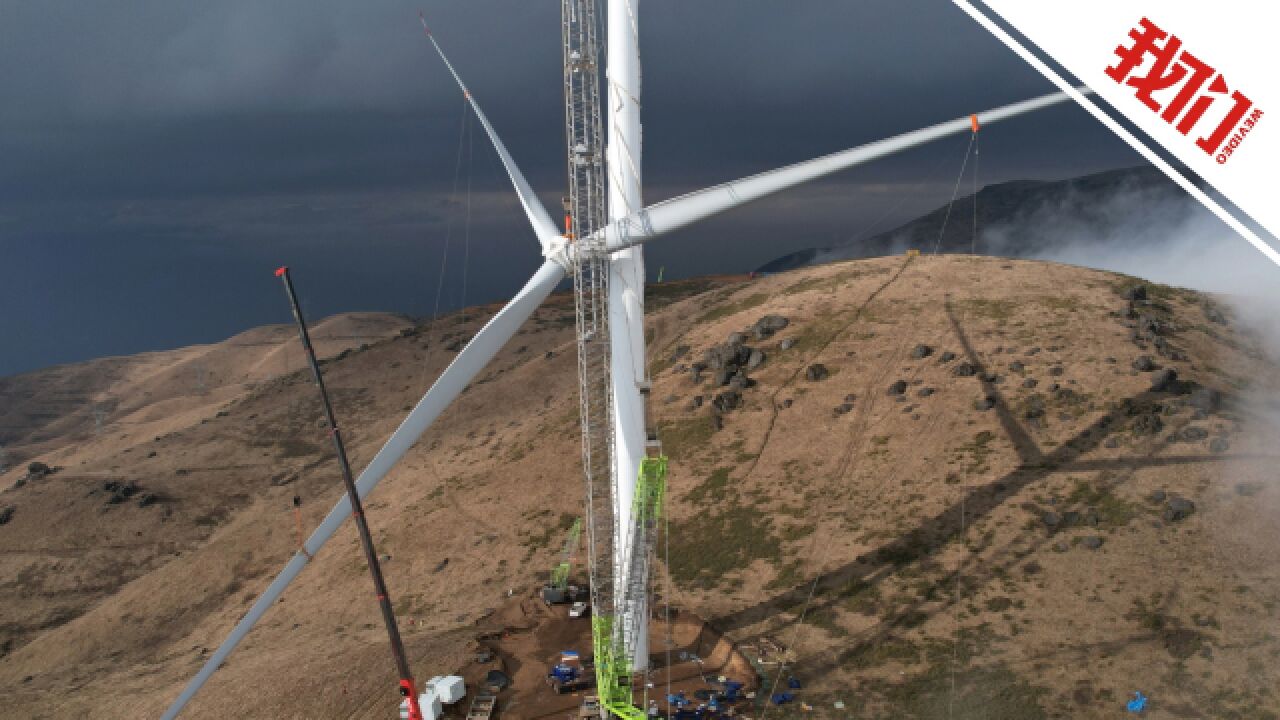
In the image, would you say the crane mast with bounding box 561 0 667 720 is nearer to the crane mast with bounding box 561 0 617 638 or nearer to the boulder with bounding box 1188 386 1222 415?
the crane mast with bounding box 561 0 617 638

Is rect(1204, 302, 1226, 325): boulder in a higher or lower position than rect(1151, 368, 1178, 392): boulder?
higher

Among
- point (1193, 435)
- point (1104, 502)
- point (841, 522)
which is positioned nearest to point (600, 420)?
point (841, 522)

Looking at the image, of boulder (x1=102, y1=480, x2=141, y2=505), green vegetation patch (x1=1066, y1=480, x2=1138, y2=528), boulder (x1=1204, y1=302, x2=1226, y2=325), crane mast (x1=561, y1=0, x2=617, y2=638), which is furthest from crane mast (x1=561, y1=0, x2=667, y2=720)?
boulder (x1=102, y1=480, x2=141, y2=505)

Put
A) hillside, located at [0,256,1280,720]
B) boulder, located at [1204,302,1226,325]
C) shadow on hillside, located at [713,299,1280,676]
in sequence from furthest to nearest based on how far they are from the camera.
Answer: boulder, located at [1204,302,1226,325]
shadow on hillside, located at [713,299,1280,676]
hillside, located at [0,256,1280,720]

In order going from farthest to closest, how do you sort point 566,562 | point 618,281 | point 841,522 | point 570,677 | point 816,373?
point 816,373 → point 566,562 → point 841,522 → point 570,677 → point 618,281

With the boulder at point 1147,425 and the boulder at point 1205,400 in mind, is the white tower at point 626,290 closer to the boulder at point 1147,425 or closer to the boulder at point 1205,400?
the boulder at point 1147,425

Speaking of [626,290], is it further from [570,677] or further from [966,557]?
[966,557]

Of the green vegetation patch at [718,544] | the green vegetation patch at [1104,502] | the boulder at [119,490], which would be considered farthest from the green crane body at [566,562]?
the boulder at [119,490]
